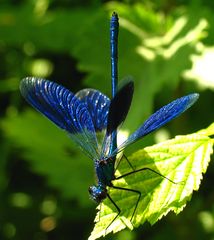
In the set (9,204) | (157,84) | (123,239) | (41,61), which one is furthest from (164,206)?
(41,61)

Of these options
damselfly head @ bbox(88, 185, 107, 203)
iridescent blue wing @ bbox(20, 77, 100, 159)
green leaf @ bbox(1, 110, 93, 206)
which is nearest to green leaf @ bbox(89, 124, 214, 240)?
damselfly head @ bbox(88, 185, 107, 203)

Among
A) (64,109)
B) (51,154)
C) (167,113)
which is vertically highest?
(64,109)

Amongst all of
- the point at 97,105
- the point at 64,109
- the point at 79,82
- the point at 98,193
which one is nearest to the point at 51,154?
the point at 79,82

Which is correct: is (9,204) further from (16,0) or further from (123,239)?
(16,0)

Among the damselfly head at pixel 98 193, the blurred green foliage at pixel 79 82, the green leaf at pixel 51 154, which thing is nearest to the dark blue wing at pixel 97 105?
the blurred green foliage at pixel 79 82

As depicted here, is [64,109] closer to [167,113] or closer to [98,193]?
[98,193]
